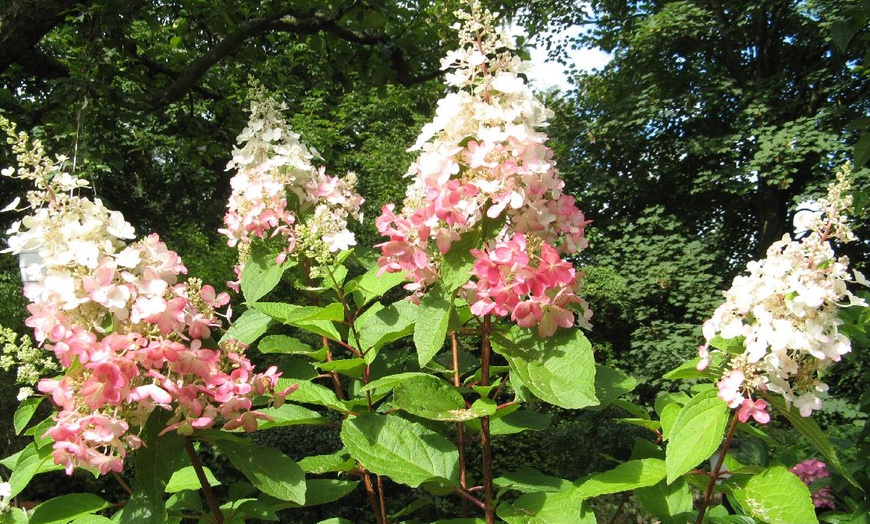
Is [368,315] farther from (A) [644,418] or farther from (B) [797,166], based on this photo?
(B) [797,166]

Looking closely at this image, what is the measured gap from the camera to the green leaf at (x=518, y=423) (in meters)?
1.39

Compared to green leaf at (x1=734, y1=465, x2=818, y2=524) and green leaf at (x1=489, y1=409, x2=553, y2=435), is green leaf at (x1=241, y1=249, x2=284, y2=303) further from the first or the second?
green leaf at (x1=734, y1=465, x2=818, y2=524)

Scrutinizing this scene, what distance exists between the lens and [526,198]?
111 centimetres

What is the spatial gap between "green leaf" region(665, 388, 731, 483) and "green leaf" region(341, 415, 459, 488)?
37cm

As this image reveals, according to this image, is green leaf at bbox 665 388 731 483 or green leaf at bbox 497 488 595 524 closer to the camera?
green leaf at bbox 665 388 731 483

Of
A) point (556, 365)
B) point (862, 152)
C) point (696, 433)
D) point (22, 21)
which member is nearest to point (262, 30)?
point (22, 21)

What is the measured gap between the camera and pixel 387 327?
4.33ft

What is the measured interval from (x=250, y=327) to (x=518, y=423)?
64 centimetres

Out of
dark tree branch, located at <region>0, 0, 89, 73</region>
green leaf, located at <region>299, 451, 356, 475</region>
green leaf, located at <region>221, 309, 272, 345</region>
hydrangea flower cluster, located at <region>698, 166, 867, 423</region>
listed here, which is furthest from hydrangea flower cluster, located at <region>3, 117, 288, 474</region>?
dark tree branch, located at <region>0, 0, 89, 73</region>

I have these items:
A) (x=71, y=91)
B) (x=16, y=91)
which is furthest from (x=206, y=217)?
(x=71, y=91)

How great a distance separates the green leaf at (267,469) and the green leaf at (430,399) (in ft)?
0.68

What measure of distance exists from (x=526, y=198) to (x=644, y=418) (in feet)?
1.93

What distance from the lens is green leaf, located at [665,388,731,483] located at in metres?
1.01

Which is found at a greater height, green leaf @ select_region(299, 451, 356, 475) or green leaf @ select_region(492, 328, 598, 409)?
green leaf @ select_region(492, 328, 598, 409)
